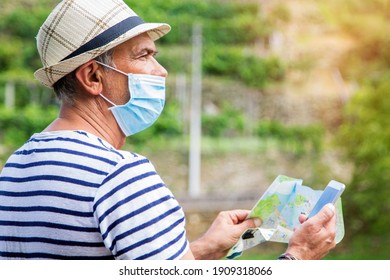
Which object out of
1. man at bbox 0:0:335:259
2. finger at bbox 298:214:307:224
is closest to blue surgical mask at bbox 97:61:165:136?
man at bbox 0:0:335:259

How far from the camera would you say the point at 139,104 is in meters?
0.92

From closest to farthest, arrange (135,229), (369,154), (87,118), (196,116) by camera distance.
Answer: (135,229) < (87,118) < (369,154) < (196,116)

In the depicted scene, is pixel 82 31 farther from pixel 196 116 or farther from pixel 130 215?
pixel 196 116

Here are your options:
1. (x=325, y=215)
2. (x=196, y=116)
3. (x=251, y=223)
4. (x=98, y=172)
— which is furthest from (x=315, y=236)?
(x=196, y=116)

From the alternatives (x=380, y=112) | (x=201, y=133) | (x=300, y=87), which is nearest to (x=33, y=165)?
(x=380, y=112)

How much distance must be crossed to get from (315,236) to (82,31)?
1.08 ft

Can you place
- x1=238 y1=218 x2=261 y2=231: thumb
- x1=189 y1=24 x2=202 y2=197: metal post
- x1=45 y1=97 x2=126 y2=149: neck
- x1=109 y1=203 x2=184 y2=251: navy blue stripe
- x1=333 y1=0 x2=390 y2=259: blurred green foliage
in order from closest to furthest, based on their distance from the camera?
1. x1=109 y1=203 x2=184 y2=251: navy blue stripe
2. x1=45 y1=97 x2=126 y2=149: neck
3. x1=238 y1=218 x2=261 y2=231: thumb
4. x1=333 y1=0 x2=390 y2=259: blurred green foliage
5. x1=189 y1=24 x2=202 y2=197: metal post

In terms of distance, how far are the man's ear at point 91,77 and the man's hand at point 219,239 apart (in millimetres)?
220

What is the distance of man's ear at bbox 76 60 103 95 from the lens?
33.2 inches

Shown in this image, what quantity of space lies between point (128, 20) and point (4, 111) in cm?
827

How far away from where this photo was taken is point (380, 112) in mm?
8344

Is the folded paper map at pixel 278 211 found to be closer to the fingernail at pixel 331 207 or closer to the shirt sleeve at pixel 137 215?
the fingernail at pixel 331 207

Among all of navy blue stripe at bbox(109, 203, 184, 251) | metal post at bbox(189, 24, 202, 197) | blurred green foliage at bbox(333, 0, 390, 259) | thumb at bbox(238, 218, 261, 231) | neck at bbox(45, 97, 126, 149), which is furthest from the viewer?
metal post at bbox(189, 24, 202, 197)

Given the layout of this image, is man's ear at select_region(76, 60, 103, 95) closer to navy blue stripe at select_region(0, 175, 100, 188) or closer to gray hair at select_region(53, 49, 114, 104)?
gray hair at select_region(53, 49, 114, 104)
